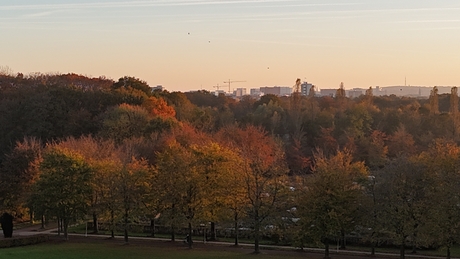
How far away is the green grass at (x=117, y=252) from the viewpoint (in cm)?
3616

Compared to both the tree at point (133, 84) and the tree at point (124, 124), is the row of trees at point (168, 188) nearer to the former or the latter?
the tree at point (124, 124)

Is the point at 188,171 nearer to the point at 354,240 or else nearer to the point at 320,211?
the point at 320,211

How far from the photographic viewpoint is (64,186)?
141 ft

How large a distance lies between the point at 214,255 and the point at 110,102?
47087mm

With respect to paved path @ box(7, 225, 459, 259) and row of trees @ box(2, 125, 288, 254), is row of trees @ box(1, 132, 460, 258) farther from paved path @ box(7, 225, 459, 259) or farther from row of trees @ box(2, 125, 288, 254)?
paved path @ box(7, 225, 459, 259)

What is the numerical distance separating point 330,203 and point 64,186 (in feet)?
68.4

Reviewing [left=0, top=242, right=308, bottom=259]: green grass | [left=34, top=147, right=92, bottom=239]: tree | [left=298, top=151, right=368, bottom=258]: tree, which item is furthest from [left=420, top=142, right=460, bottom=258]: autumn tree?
[left=34, top=147, right=92, bottom=239]: tree

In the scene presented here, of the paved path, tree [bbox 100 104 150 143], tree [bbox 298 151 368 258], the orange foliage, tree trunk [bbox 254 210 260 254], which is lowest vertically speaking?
Answer: the paved path

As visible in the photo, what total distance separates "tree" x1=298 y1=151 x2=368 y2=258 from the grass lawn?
249 centimetres

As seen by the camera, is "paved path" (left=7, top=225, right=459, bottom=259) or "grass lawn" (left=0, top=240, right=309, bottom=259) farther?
"paved path" (left=7, top=225, right=459, bottom=259)

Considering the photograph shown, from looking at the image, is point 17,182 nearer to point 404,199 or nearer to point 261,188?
point 261,188

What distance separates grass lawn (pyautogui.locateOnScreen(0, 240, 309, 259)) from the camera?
119 feet

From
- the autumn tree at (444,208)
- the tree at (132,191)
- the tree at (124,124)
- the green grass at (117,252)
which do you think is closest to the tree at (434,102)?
the tree at (124,124)

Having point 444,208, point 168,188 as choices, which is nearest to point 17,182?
point 168,188
